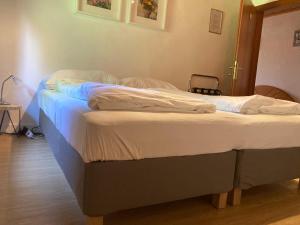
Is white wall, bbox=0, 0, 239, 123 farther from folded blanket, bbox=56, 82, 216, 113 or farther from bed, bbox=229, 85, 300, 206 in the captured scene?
bed, bbox=229, 85, 300, 206

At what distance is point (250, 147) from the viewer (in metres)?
1.57

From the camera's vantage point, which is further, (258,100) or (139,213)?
(258,100)

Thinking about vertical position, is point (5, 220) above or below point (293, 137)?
below

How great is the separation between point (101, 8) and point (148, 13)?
64 cm

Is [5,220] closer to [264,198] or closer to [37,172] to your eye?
[37,172]

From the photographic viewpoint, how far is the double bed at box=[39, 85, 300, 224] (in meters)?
1.11

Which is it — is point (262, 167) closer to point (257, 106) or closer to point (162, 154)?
point (257, 106)

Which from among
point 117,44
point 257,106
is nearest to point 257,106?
point 257,106

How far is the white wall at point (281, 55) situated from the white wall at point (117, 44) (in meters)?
1.28

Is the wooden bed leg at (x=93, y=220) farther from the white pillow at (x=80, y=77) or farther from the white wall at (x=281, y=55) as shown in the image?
the white wall at (x=281, y=55)

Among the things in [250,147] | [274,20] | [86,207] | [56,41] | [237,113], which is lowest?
[86,207]

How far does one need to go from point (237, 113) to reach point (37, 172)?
4.91ft

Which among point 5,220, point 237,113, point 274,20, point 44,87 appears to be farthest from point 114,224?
point 274,20

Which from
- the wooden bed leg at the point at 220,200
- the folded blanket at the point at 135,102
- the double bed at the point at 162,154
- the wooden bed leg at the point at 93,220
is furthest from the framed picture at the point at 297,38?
the wooden bed leg at the point at 93,220
